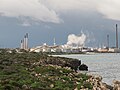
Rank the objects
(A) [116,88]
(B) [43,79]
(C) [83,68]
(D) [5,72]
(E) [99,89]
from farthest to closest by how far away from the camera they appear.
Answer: (C) [83,68] < (D) [5,72] < (B) [43,79] < (A) [116,88] < (E) [99,89]

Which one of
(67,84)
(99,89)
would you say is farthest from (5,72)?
(99,89)

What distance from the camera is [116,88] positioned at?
36938 mm

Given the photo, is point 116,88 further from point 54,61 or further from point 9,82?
point 54,61

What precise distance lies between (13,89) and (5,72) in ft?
63.0

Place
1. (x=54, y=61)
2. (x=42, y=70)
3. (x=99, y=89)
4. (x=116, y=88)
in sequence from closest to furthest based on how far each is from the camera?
(x=99, y=89), (x=116, y=88), (x=42, y=70), (x=54, y=61)

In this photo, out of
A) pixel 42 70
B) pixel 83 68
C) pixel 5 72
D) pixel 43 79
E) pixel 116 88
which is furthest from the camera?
pixel 83 68

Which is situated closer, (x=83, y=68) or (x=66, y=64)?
(x=66, y=64)

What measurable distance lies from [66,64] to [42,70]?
5084cm

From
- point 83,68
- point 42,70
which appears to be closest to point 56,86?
point 42,70

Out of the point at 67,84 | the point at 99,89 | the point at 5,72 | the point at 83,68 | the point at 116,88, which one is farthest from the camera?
the point at 83,68

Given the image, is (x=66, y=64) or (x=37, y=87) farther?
(x=66, y=64)

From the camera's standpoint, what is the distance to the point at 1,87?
114 ft

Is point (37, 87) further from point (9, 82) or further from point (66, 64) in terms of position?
point (66, 64)

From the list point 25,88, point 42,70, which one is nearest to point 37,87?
point 25,88
